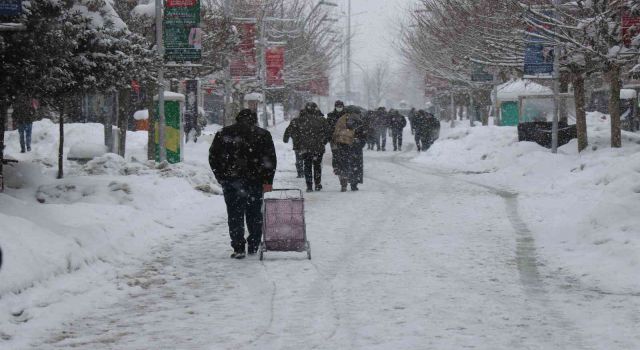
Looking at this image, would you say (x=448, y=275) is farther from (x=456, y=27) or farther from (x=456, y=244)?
(x=456, y=27)

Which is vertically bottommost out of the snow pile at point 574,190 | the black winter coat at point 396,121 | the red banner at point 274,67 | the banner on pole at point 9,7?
the snow pile at point 574,190

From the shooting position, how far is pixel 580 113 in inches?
931

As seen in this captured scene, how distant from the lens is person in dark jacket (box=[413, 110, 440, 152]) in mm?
35531

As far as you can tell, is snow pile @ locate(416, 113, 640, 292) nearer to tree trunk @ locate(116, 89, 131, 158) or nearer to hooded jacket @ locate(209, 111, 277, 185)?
hooded jacket @ locate(209, 111, 277, 185)

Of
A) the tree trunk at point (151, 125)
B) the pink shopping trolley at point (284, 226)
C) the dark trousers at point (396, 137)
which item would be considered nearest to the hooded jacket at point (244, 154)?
the pink shopping trolley at point (284, 226)

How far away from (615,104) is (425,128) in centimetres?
1329

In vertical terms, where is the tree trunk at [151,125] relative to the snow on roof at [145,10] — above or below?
below

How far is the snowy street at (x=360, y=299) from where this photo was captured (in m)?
6.61

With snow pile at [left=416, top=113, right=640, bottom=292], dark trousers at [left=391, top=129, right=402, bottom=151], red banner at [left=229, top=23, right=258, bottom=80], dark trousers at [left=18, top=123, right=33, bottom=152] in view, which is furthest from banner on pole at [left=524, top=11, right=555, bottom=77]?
Result: dark trousers at [left=391, top=129, right=402, bottom=151]

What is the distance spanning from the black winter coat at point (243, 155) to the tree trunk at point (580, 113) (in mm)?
14808

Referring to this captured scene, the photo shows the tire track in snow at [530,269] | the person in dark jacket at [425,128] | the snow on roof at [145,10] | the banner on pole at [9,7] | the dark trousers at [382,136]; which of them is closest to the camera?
the tire track in snow at [530,269]

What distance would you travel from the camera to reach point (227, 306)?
784cm

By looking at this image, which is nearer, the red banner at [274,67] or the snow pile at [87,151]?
the snow pile at [87,151]

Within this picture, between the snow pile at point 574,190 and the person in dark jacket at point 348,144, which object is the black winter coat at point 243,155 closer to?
the snow pile at point 574,190
